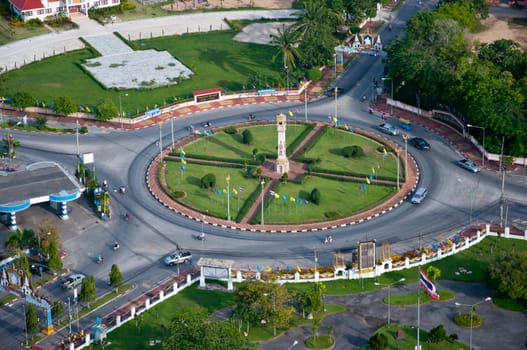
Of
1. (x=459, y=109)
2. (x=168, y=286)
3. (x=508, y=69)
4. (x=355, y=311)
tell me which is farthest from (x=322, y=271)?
(x=508, y=69)

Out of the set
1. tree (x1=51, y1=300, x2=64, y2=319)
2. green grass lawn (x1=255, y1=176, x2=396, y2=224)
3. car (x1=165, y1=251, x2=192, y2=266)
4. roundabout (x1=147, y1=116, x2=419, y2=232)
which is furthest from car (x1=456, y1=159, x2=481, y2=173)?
tree (x1=51, y1=300, x2=64, y2=319)

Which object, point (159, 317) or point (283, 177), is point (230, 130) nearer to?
point (283, 177)

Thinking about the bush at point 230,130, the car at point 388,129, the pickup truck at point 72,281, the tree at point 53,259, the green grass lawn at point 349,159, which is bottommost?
the pickup truck at point 72,281

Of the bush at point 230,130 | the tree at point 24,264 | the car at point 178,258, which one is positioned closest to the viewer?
the tree at point 24,264

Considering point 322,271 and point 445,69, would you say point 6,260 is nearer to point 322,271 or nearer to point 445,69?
point 322,271

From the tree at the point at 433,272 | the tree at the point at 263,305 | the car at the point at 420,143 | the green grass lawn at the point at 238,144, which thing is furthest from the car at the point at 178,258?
the car at the point at 420,143

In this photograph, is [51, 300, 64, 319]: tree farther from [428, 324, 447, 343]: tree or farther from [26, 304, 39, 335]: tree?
[428, 324, 447, 343]: tree

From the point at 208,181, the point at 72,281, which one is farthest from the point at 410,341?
the point at 208,181

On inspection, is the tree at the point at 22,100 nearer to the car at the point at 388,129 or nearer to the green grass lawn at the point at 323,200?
the green grass lawn at the point at 323,200
